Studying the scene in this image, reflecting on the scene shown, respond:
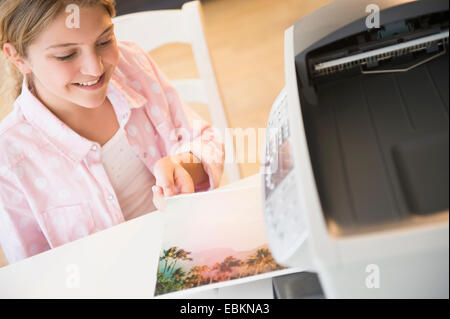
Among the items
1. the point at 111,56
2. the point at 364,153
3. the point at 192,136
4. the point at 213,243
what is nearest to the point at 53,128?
the point at 111,56

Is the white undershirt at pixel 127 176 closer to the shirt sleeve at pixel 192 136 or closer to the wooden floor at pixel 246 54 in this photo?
the shirt sleeve at pixel 192 136

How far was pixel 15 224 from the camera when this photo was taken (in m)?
0.88

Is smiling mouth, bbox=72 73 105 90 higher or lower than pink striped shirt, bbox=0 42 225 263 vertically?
higher

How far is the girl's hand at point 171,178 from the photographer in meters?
0.86

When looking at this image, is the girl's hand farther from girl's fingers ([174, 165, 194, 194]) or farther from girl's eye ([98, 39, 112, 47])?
girl's eye ([98, 39, 112, 47])

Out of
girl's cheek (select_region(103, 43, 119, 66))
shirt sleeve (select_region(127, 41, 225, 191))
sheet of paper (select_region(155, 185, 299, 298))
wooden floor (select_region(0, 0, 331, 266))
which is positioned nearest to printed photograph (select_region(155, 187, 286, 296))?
sheet of paper (select_region(155, 185, 299, 298))

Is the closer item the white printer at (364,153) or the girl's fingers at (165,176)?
the white printer at (364,153)

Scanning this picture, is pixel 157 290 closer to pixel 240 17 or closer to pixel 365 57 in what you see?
pixel 365 57

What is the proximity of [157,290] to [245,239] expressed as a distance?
0.50 feet

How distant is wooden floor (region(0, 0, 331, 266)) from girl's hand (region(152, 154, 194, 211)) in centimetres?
78

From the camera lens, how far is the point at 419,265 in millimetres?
414

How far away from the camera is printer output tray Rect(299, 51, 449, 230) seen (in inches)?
17.1

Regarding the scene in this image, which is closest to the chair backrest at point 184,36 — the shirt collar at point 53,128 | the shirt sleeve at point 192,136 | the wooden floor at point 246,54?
the shirt sleeve at point 192,136

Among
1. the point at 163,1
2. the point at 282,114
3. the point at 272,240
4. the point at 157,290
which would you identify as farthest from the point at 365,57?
the point at 163,1
